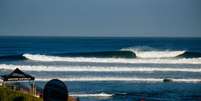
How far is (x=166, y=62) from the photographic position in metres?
63.5

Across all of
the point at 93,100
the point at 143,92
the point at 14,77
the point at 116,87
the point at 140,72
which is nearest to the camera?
the point at 14,77

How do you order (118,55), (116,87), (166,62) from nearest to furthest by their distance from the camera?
(116,87) < (166,62) < (118,55)

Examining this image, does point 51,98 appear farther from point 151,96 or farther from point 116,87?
point 116,87

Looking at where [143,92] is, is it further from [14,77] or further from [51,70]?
[51,70]

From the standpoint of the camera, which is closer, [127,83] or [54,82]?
[54,82]

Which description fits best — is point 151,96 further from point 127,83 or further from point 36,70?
point 36,70

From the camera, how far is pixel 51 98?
5695 mm

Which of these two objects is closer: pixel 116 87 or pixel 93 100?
pixel 93 100

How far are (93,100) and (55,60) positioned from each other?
3791 cm

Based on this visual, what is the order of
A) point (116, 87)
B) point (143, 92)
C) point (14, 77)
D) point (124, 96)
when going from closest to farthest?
1. point (14, 77)
2. point (124, 96)
3. point (143, 92)
4. point (116, 87)

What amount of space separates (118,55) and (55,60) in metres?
11.8

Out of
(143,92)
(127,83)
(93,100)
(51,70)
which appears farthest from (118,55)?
(93,100)

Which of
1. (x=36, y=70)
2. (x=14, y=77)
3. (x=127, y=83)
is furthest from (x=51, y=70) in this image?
(x=14, y=77)

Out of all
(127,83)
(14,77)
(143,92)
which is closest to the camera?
(14,77)
